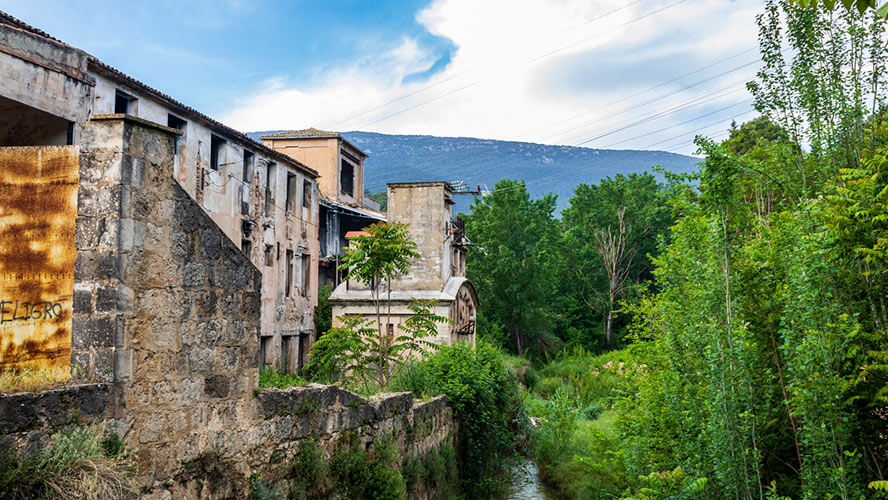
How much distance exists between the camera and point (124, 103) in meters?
16.8

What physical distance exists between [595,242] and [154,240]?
44.1m

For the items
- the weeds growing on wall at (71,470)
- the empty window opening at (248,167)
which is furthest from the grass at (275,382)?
the empty window opening at (248,167)

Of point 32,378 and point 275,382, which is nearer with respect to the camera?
point 32,378

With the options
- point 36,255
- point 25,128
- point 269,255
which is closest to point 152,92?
point 269,255

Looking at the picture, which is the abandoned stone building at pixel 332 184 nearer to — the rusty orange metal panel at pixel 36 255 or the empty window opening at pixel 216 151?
the empty window opening at pixel 216 151

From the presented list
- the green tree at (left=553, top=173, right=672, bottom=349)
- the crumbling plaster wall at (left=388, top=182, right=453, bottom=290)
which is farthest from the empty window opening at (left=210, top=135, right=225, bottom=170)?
the green tree at (left=553, top=173, right=672, bottom=349)

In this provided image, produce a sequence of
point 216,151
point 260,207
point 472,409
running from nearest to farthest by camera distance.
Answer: point 472,409 < point 216,151 < point 260,207

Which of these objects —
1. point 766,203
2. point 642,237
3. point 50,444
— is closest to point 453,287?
point 766,203

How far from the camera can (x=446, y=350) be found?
14.4 m

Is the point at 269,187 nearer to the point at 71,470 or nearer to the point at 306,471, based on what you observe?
the point at 306,471

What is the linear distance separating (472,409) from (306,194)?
48.5ft

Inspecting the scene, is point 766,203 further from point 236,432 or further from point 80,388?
point 80,388

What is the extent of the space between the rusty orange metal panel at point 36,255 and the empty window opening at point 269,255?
1809cm

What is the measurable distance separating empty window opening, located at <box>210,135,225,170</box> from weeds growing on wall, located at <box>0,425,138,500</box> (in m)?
16.7
